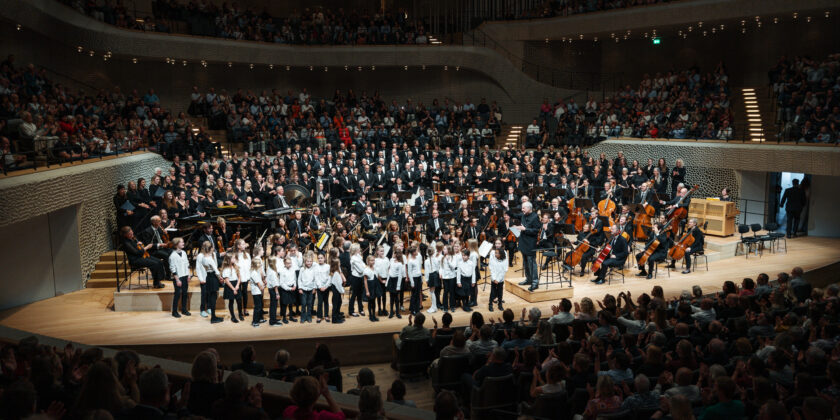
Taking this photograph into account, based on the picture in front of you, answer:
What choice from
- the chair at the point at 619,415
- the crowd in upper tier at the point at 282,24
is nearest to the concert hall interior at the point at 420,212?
the chair at the point at 619,415

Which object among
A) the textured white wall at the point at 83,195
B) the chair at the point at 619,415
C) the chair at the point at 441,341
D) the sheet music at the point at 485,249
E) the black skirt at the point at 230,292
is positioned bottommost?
the chair at the point at 441,341

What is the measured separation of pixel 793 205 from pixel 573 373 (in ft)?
45.5

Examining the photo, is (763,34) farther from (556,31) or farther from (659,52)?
(556,31)

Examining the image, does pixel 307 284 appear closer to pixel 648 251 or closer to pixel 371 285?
pixel 371 285

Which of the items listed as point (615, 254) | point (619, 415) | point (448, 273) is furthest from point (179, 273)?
point (619, 415)

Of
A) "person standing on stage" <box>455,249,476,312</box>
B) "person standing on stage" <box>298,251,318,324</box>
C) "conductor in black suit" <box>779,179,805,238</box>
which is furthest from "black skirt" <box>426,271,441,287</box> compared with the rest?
"conductor in black suit" <box>779,179,805,238</box>

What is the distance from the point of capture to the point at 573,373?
21.7ft

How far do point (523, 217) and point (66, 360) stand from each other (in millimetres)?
9378

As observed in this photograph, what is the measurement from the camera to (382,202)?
1703 centimetres

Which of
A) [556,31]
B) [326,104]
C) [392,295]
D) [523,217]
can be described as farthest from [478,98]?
[392,295]

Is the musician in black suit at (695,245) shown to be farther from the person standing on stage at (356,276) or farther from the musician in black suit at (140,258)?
the musician in black suit at (140,258)

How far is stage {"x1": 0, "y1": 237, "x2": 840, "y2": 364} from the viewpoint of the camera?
428 inches

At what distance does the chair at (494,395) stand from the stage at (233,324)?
4.21 m

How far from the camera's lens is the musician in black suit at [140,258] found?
42.4 feet
